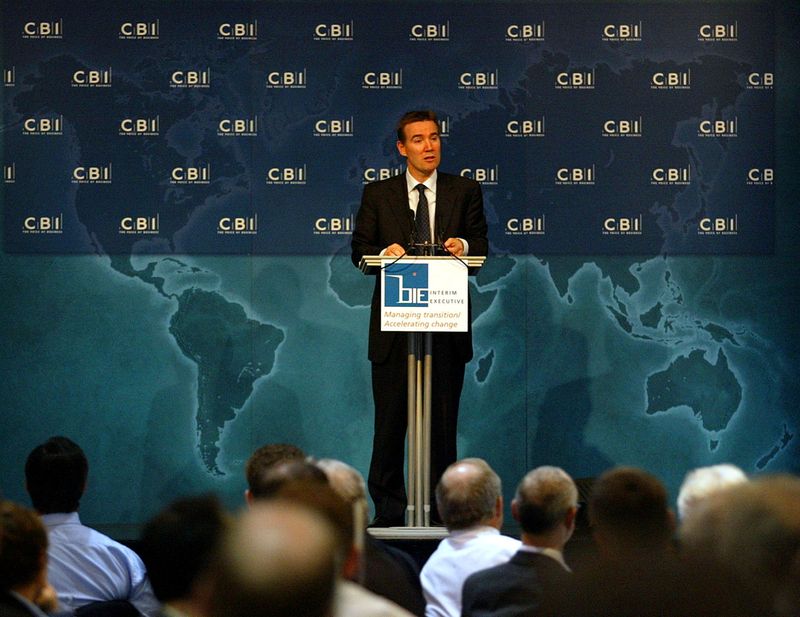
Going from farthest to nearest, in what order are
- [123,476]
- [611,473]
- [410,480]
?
[123,476] → [410,480] → [611,473]

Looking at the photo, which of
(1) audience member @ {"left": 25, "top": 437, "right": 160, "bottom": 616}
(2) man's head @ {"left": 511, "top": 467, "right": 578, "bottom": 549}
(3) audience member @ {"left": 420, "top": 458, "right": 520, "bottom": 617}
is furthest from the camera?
(1) audience member @ {"left": 25, "top": 437, "right": 160, "bottom": 616}

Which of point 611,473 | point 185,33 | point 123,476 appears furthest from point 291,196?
point 611,473

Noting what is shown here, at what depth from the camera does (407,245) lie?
5961 mm

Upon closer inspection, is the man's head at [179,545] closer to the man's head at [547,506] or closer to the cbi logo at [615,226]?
the man's head at [547,506]

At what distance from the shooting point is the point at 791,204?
8.05 metres

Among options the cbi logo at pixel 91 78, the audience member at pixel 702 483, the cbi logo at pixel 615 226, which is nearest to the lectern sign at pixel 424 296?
the audience member at pixel 702 483

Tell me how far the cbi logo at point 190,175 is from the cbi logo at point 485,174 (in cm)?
161

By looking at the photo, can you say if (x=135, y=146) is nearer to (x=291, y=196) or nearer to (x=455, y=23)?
(x=291, y=196)

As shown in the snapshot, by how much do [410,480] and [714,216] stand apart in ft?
11.3

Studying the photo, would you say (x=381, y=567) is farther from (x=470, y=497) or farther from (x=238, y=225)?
(x=238, y=225)

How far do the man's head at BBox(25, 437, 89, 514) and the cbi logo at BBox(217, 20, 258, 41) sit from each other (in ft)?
13.9

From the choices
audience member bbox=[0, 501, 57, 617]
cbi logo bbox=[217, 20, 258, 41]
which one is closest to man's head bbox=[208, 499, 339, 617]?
audience member bbox=[0, 501, 57, 617]

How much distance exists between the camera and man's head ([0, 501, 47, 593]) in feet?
9.20

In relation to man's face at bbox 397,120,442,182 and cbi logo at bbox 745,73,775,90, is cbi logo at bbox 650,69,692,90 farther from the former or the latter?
man's face at bbox 397,120,442,182
